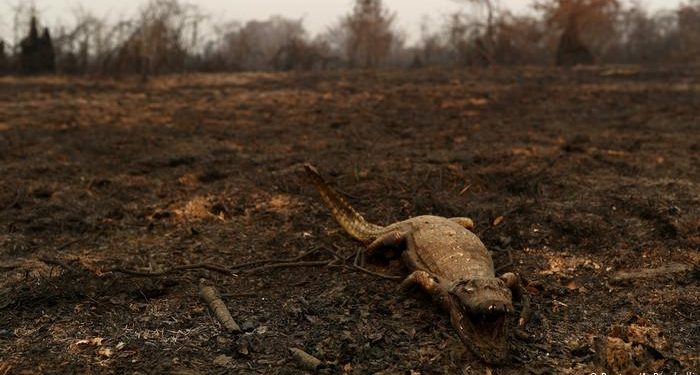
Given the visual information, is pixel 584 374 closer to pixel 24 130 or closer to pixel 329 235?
pixel 329 235

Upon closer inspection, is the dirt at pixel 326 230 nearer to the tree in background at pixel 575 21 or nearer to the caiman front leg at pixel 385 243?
the caiman front leg at pixel 385 243

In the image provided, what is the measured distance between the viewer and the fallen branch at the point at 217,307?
123 inches

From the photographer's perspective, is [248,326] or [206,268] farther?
[206,268]

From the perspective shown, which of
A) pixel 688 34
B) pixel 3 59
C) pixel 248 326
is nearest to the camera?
pixel 248 326

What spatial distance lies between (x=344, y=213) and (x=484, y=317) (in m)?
1.98

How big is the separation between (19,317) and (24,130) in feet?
22.3

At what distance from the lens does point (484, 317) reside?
2.73 meters

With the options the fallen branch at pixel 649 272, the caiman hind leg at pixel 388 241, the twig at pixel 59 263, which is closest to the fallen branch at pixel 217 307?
the twig at pixel 59 263

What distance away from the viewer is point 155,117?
10.2m

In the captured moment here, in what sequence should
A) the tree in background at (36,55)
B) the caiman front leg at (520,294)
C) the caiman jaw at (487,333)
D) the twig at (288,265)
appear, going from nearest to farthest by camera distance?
1. the caiman jaw at (487,333)
2. the caiman front leg at (520,294)
3. the twig at (288,265)
4. the tree in background at (36,55)

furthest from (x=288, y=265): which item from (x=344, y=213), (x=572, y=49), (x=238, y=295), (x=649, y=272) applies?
(x=572, y=49)

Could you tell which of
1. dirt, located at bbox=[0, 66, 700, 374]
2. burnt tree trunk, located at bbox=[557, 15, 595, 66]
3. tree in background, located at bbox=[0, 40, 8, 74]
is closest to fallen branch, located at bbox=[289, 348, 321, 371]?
dirt, located at bbox=[0, 66, 700, 374]

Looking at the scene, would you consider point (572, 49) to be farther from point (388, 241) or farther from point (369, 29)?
point (388, 241)

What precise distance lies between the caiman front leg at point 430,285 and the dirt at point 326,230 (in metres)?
0.08
